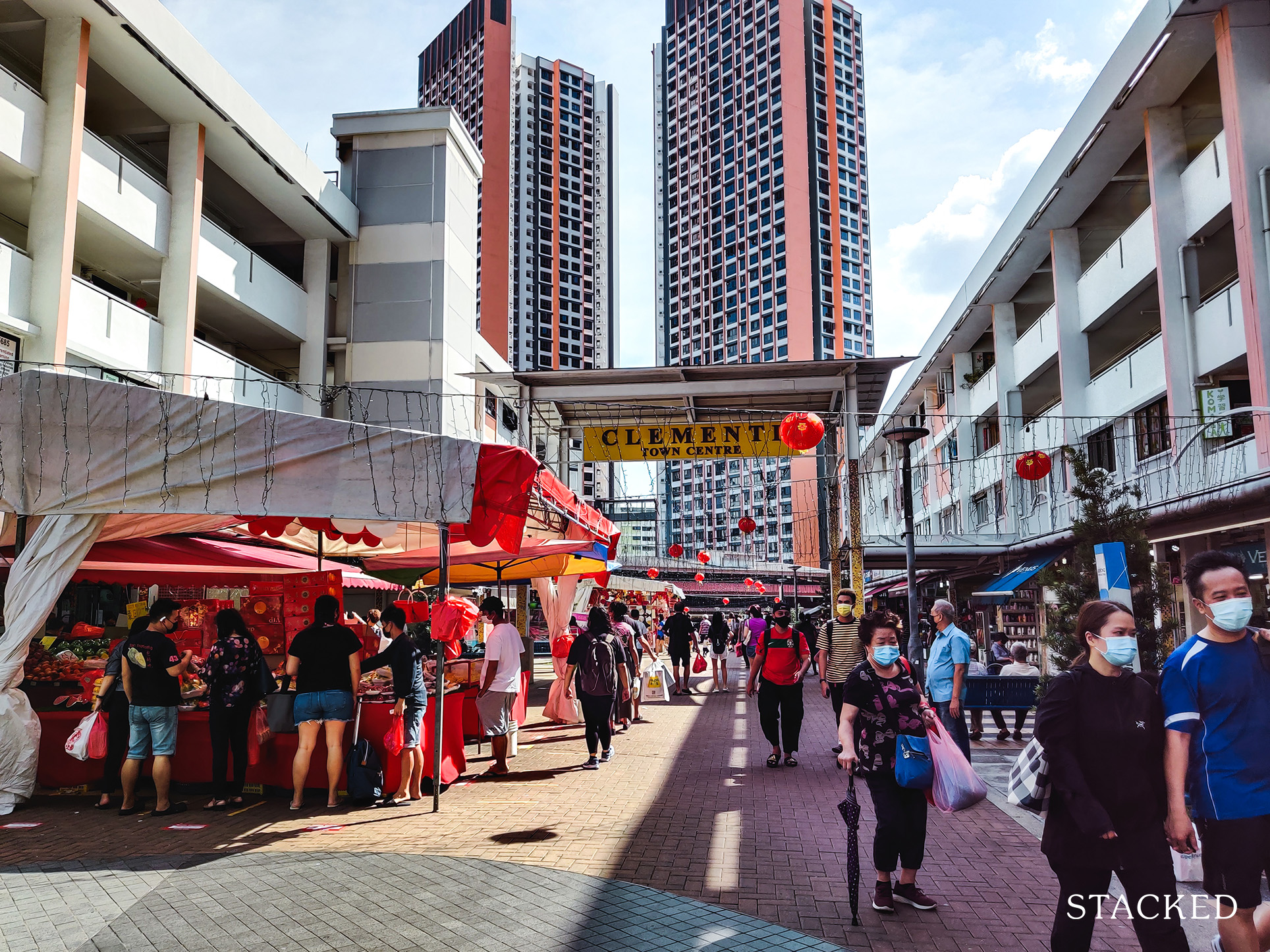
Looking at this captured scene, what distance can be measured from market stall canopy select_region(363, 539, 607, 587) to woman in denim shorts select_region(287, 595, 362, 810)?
4.30 m

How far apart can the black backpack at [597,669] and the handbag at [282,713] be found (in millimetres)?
3071

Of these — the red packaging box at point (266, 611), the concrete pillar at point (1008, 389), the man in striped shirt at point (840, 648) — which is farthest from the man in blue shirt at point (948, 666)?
the concrete pillar at point (1008, 389)

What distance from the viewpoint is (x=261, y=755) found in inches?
324

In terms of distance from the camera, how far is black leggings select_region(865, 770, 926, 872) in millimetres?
4969

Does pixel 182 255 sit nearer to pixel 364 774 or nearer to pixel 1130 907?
pixel 364 774

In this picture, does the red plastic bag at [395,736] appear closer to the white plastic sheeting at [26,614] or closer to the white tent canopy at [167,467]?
the white tent canopy at [167,467]

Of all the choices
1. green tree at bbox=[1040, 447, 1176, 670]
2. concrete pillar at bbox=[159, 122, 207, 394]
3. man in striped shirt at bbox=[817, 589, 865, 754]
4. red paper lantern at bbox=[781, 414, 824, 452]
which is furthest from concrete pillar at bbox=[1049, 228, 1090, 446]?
concrete pillar at bbox=[159, 122, 207, 394]

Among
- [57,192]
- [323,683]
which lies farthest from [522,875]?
[57,192]

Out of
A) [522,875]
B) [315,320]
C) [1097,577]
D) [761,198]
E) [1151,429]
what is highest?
[761,198]

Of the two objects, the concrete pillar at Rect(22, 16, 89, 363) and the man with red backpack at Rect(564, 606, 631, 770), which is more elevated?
the concrete pillar at Rect(22, 16, 89, 363)

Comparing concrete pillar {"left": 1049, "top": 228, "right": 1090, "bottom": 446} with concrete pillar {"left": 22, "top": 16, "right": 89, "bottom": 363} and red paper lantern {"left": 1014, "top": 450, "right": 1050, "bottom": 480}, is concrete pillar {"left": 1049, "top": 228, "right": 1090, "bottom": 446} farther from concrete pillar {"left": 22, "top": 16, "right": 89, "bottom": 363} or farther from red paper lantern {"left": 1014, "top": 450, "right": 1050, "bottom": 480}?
concrete pillar {"left": 22, "top": 16, "right": 89, "bottom": 363}

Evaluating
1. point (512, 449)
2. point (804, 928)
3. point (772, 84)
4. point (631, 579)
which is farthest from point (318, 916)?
point (772, 84)

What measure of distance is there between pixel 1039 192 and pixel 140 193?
19.4 metres

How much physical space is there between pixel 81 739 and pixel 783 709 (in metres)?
6.84
